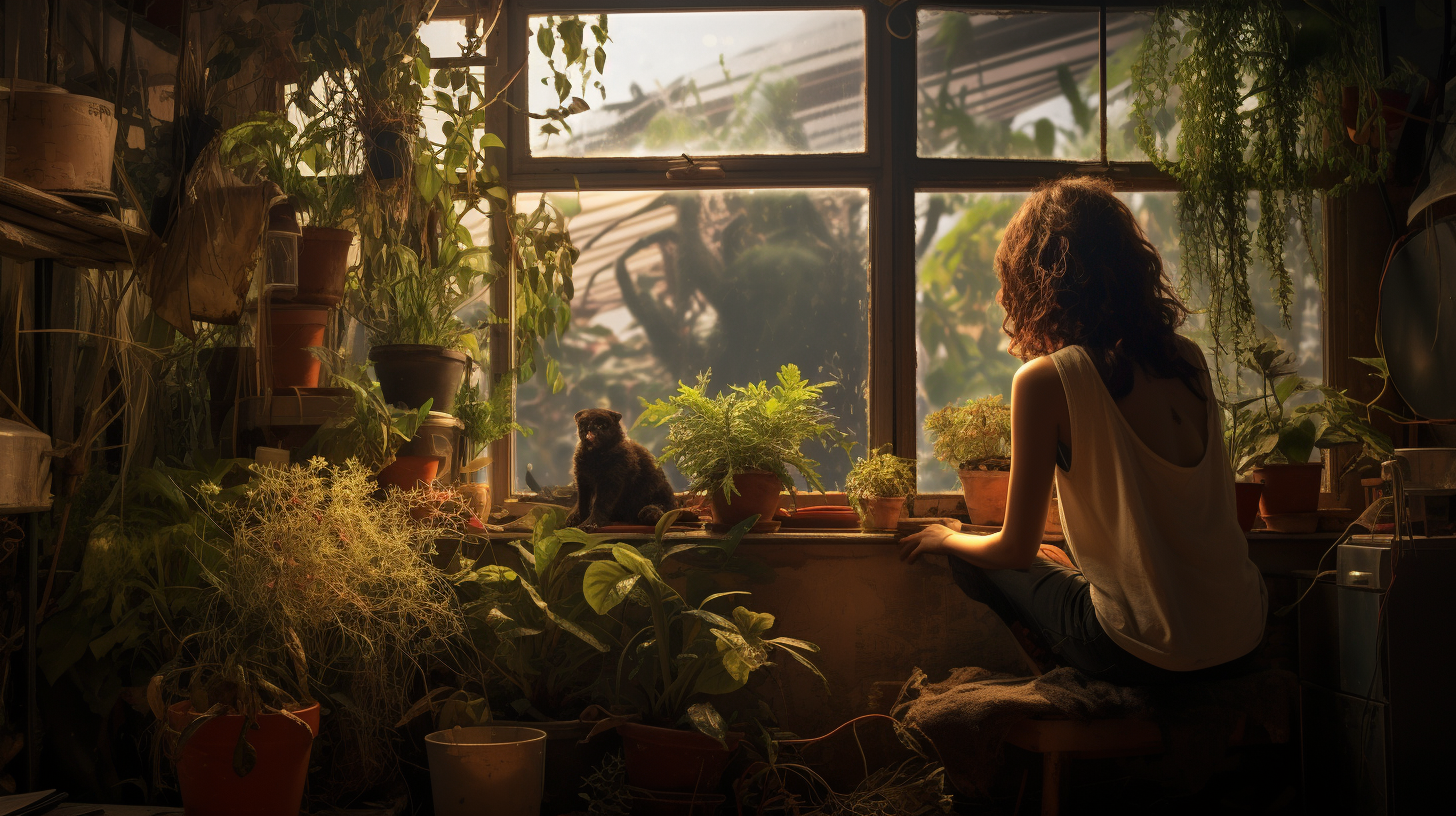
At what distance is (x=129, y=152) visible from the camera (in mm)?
Result: 2418

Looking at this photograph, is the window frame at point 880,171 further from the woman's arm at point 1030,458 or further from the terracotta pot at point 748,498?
the woman's arm at point 1030,458

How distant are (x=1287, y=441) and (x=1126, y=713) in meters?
1.36

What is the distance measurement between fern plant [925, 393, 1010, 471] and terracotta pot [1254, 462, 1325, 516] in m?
0.73

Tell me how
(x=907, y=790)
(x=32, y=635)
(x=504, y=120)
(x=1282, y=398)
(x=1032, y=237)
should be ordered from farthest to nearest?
(x=504, y=120)
(x=1282, y=398)
(x=907, y=790)
(x=1032, y=237)
(x=32, y=635)

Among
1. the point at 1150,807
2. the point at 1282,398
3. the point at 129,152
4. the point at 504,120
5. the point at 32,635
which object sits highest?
the point at 504,120

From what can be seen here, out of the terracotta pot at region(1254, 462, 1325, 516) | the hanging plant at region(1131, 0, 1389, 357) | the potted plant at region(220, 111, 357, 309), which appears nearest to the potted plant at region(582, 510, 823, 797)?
the potted plant at region(220, 111, 357, 309)

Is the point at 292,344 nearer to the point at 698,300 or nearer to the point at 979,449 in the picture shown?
the point at 698,300

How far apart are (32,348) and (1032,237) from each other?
220 centimetres

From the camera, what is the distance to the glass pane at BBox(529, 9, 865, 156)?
10.2 ft

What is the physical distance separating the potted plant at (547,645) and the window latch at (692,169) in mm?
1273

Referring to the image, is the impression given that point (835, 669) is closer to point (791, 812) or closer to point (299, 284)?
point (791, 812)

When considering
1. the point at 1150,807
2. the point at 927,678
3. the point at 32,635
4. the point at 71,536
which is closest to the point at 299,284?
the point at 71,536

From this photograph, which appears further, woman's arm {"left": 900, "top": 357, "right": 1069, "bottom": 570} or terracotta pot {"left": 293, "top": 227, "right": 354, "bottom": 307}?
terracotta pot {"left": 293, "top": 227, "right": 354, "bottom": 307}

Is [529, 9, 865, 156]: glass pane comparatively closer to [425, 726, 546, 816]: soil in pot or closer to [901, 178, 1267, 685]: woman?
[901, 178, 1267, 685]: woman
